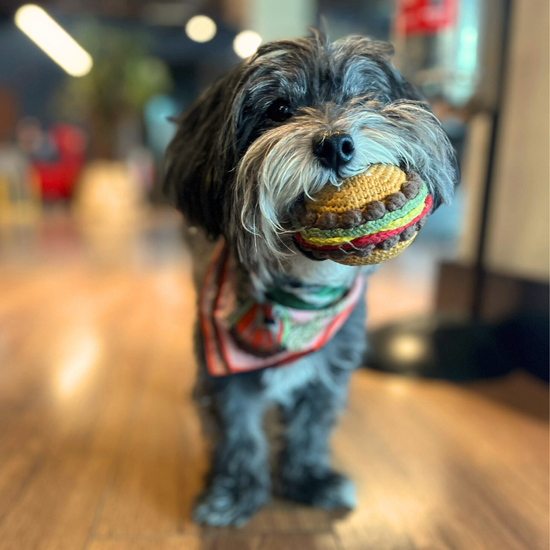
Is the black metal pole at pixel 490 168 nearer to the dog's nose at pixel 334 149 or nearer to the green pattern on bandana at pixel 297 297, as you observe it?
the green pattern on bandana at pixel 297 297

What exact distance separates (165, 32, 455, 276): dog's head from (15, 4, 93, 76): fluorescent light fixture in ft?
25.8

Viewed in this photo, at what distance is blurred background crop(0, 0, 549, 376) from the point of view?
59.3 inches

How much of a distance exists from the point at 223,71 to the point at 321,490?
167 centimetres

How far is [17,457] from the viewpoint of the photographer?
1129mm

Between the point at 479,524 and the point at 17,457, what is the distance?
963mm

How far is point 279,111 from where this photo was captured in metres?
0.76

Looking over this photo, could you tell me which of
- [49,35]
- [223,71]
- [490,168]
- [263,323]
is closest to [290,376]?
[263,323]

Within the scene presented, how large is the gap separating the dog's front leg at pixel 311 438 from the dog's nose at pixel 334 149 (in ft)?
1.79

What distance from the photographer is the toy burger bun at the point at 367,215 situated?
0.63 m

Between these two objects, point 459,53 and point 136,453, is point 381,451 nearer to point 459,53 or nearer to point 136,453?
point 136,453

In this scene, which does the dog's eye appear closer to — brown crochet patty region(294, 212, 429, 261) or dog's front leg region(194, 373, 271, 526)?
brown crochet patty region(294, 212, 429, 261)

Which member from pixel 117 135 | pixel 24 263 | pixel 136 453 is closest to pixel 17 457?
pixel 136 453

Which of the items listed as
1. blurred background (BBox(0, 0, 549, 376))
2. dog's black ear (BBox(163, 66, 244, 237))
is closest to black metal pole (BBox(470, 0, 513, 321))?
blurred background (BBox(0, 0, 549, 376))

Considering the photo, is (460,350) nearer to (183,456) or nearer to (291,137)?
(183,456)
